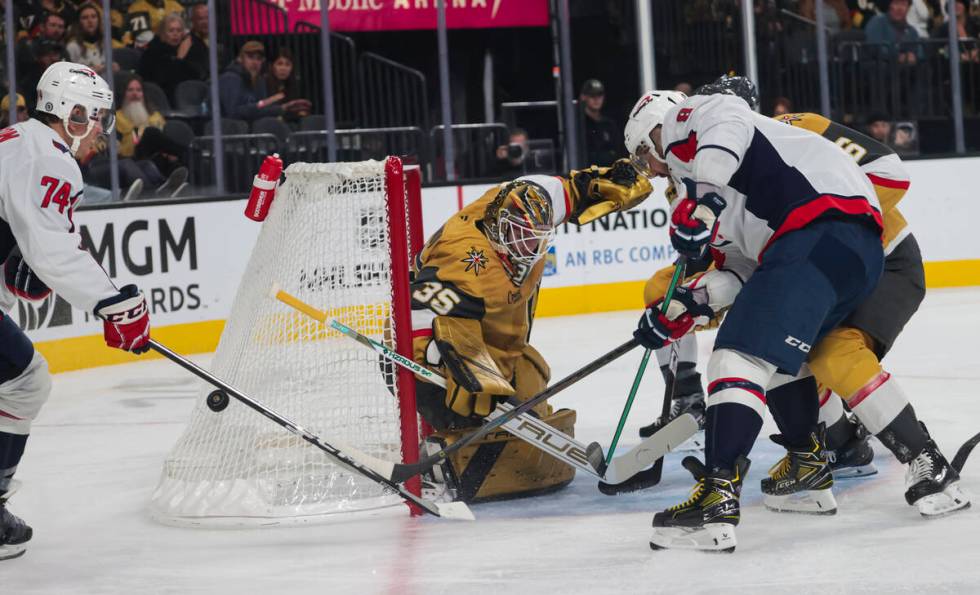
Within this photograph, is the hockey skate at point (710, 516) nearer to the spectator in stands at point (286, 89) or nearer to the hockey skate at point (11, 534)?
the hockey skate at point (11, 534)

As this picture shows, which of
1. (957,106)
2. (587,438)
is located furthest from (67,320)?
(957,106)

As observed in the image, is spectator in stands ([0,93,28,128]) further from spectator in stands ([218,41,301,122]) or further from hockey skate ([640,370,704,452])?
hockey skate ([640,370,704,452])

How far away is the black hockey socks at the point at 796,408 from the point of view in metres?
3.25

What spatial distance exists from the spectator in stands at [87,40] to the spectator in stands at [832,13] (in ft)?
14.0

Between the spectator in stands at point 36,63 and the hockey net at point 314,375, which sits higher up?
the spectator in stands at point 36,63

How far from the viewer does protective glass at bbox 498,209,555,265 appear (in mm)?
3295

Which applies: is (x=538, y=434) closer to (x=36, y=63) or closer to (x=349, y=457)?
(x=349, y=457)

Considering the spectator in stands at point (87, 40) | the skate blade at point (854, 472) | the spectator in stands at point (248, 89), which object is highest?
the spectator in stands at point (87, 40)

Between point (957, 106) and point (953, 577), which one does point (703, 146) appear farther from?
point (957, 106)

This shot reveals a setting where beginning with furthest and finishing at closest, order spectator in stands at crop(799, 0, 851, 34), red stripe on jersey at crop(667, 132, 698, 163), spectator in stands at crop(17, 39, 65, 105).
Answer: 1. spectator in stands at crop(799, 0, 851, 34)
2. spectator in stands at crop(17, 39, 65, 105)
3. red stripe on jersey at crop(667, 132, 698, 163)

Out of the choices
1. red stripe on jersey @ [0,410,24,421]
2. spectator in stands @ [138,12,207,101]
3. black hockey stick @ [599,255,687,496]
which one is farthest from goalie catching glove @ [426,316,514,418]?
spectator in stands @ [138,12,207,101]

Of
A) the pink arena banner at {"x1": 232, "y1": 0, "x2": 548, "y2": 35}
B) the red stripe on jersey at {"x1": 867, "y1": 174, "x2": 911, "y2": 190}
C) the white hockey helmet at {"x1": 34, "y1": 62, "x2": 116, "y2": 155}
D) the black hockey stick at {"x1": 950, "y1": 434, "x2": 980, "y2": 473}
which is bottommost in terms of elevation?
the black hockey stick at {"x1": 950, "y1": 434, "x2": 980, "y2": 473}

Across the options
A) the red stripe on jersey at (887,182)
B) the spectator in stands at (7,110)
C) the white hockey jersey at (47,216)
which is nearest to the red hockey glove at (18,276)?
the white hockey jersey at (47,216)

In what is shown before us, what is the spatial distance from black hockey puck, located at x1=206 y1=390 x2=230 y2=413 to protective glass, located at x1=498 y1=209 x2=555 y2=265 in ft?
2.38
